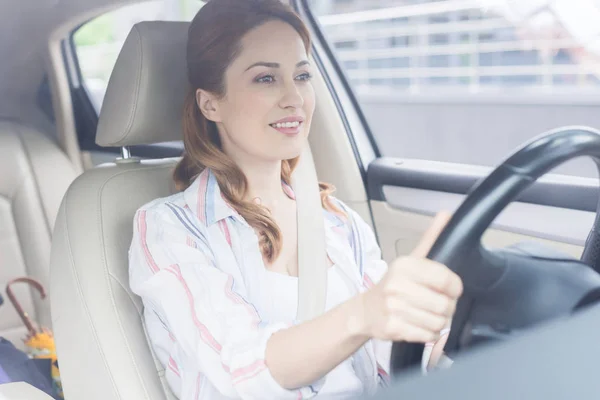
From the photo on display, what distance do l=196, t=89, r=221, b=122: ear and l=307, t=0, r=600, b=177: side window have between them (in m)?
1.24

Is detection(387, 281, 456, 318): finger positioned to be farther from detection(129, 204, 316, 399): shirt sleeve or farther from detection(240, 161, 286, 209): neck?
detection(240, 161, 286, 209): neck

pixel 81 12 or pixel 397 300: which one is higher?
pixel 81 12

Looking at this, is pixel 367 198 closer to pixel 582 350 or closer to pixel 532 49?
pixel 582 350

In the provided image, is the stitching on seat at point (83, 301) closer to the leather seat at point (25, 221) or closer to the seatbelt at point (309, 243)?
the seatbelt at point (309, 243)

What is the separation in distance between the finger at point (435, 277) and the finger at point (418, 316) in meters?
0.03

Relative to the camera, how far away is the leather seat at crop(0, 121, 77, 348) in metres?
2.43

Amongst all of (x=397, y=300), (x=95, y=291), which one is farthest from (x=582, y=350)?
(x=95, y=291)

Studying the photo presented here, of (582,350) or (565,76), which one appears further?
(565,76)

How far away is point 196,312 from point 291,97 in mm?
460

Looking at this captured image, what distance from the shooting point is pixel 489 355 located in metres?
0.61

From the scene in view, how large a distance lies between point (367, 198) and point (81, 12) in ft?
3.75

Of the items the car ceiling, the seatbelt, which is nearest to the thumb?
the seatbelt

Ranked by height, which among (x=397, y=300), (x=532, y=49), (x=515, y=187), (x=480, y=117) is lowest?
(x=480, y=117)

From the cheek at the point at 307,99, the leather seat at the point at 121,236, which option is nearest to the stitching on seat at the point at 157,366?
the leather seat at the point at 121,236
